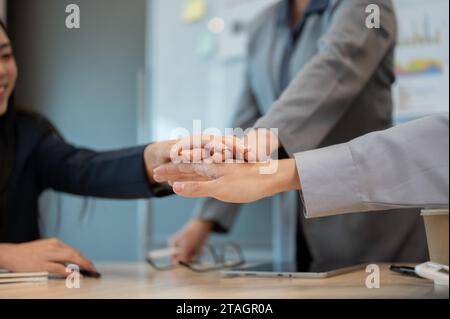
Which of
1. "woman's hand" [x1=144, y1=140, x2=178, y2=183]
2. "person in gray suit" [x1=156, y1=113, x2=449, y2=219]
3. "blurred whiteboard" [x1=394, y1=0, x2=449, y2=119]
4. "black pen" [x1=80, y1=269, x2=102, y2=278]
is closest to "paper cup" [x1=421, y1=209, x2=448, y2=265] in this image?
"person in gray suit" [x1=156, y1=113, x2=449, y2=219]

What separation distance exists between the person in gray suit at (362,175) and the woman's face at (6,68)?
354 millimetres

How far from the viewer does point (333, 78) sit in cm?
90

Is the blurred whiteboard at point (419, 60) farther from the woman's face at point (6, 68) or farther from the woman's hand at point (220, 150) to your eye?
the woman's face at point (6, 68)

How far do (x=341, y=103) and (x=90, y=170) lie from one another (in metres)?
0.42

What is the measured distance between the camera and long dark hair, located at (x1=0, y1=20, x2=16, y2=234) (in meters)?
0.94

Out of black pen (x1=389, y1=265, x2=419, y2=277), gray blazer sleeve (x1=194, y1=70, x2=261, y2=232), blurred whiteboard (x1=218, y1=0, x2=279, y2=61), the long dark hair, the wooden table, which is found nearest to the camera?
the wooden table

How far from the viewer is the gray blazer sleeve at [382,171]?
59 centimetres

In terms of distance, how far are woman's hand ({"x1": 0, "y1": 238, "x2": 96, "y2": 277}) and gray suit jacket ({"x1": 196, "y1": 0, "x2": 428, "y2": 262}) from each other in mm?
315

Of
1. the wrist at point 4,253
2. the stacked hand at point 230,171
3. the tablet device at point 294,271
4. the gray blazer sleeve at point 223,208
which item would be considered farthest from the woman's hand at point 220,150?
the gray blazer sleeve at point 223,208

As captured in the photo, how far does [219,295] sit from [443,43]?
0.73 m

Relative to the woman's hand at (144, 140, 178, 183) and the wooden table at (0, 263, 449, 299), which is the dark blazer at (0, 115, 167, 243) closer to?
the woman's hand at (144, 140, 178, 183)

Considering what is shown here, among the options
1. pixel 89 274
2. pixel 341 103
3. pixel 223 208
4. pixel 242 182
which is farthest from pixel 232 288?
pixel 223 208

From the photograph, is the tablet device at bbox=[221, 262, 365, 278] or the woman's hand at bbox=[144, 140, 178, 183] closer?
the tablet device at bbox=[221, 262, 365, 278]
